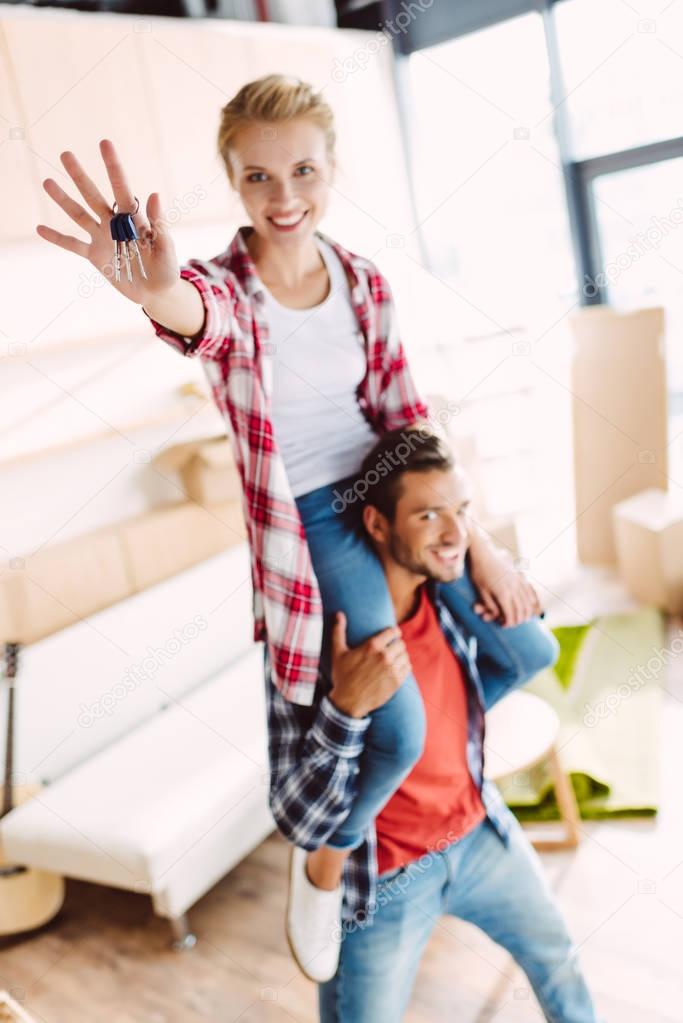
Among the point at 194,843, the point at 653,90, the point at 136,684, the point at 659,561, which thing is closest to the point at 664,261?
the point at 653,90

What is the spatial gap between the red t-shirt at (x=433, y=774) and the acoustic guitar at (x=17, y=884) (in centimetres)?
150

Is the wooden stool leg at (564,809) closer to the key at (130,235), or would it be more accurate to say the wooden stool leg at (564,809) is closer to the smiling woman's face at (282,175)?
the smiling woman's face at (282,175)

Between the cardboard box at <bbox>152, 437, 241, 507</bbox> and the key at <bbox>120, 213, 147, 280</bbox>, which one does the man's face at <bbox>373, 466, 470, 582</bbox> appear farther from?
the cardboard box at <bbox>152, 437, 241, 507</bbox>

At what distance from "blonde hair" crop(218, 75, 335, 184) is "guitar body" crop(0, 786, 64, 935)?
2066 millimetres

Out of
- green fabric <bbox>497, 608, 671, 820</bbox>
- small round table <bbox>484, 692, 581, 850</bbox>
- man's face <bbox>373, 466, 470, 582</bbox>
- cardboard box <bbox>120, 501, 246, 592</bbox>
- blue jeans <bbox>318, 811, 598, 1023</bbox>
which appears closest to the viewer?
man's face <bbox>373, 466, 470, 582</bbox>

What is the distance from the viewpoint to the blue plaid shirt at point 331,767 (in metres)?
1.27

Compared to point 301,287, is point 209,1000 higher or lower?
lower

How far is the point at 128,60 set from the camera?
9.08 ft

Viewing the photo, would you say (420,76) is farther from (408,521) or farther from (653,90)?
(408,521)

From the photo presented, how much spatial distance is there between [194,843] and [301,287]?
157 centimetres

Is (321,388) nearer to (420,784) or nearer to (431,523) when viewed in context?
(431,523)

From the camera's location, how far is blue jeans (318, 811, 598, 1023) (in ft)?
4.42

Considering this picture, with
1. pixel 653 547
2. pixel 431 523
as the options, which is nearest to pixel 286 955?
pixel 431 523

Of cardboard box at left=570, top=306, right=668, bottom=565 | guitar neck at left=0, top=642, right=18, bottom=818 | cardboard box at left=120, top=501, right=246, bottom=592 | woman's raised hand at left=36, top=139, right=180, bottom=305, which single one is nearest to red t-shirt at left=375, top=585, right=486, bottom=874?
woman's raised hand at left=36, top=139, right=180, bottom=305
